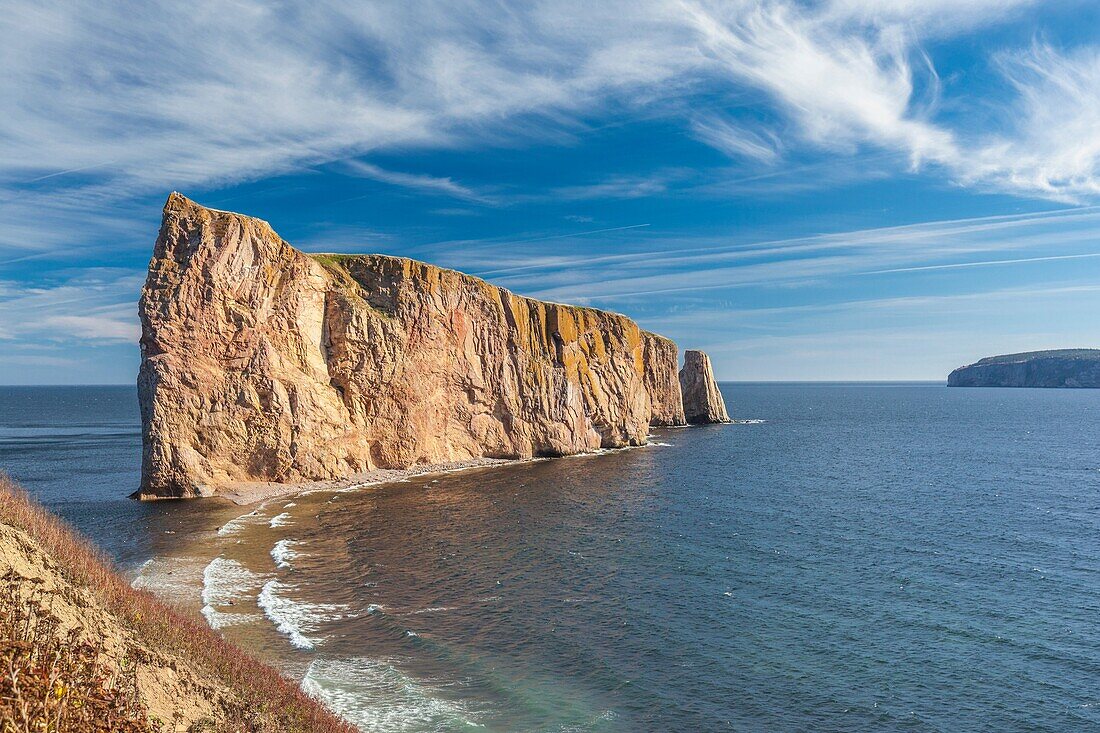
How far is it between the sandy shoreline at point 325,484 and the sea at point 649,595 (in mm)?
2378

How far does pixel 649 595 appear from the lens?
92.7 ft

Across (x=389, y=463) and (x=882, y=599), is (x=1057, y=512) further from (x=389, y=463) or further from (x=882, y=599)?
(x=389, y=463)

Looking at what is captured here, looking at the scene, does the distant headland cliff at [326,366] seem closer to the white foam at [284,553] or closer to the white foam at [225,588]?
the white foam at [284,553]

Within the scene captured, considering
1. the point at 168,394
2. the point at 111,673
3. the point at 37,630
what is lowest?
the point at 111,673

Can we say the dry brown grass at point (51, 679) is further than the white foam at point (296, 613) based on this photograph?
No

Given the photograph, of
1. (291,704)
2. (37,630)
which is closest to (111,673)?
(37,630)

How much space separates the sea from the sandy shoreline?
2378mm

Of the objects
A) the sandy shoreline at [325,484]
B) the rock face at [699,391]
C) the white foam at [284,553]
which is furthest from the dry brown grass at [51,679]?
the rock face at [699,391]

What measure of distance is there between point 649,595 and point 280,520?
23.8 m

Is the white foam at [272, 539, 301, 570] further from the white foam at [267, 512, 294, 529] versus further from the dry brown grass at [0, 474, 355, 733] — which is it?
the dry brown grass at [0, 474, 355, 733]

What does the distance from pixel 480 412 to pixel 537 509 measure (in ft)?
85.5

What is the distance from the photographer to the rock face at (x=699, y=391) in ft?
439

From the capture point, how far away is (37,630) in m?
9.14

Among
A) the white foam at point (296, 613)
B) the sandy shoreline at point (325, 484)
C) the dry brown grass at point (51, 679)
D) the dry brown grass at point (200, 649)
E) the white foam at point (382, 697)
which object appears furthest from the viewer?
the sandy shoreline at point (325, 484)
